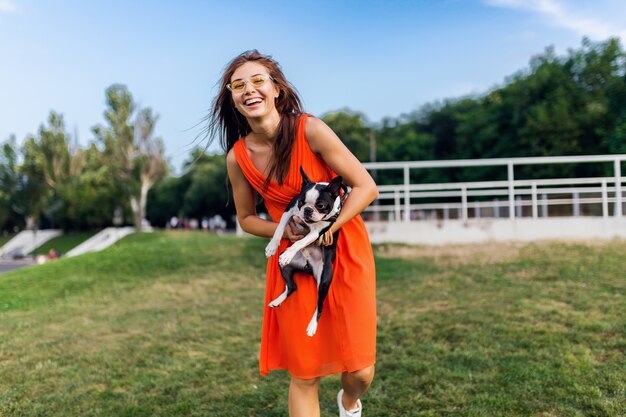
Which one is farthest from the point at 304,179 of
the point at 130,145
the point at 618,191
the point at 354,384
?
the point at 130,145

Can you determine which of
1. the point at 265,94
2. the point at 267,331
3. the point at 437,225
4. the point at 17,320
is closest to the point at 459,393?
the point at 267,331

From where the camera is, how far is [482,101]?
37.2 meters

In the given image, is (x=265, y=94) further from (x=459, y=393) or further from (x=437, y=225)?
(x=437, y=225)

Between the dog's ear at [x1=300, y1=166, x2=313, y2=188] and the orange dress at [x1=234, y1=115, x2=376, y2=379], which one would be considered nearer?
the dog's ear at [x1=300, y1=166, x2=313, y2=188]

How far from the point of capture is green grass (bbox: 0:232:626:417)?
3.74m

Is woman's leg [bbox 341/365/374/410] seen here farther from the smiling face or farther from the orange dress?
the smiling face

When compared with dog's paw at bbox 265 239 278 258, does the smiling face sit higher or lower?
higher

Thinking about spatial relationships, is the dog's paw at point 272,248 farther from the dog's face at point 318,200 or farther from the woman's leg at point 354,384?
the woman's leg at point 354,384

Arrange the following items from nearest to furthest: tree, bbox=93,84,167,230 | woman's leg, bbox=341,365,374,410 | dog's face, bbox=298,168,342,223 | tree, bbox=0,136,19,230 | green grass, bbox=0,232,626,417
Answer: dog's face, bbox=298,168,342,223 < woman's leg, bbox=341,365,374,410 < green grass, bbox=0,232,626,417 < tree, bbox=93,84,167,230 < tree, bbox=0,136,19,230

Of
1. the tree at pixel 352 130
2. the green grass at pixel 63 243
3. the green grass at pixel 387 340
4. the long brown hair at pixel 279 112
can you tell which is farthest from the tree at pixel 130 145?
the long brown hair at pixel 279 112

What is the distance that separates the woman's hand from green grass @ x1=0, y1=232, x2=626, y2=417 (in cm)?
195

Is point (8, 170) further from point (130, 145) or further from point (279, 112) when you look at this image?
point (279, 112)

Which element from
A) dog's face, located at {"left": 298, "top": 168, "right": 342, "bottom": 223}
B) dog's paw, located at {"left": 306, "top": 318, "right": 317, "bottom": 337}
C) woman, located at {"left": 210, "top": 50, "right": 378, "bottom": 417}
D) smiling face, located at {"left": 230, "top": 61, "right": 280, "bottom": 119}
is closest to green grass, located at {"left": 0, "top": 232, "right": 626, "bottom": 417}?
woman, located at {"left": 210, "top": 50, "right": 378, "bottom": 417}

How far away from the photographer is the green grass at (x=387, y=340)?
12.3 feet
